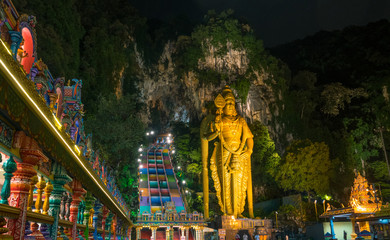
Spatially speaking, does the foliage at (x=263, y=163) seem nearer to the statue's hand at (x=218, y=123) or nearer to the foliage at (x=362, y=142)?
the foliage at (x=362, y=142)

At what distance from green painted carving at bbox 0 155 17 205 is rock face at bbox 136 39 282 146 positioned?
26.4m

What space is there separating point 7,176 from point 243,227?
512 inches

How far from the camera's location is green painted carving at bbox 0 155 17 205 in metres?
2.64

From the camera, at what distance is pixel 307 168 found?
22234mm

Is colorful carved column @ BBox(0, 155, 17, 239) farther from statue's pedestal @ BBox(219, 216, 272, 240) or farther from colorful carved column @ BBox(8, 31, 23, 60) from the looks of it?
statue's pedestal @ BBox(219, 216, 272, 240)

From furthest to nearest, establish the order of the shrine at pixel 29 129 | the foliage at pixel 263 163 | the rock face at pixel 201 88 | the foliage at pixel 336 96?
the rock face at pixel 201 88 < the foliage at pixel 336 96 < the foliage at pixel 263 163 < the shrine at pixel 29 129

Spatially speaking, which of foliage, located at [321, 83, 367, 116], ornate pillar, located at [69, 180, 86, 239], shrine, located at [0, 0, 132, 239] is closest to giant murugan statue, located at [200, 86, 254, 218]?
ornate pillar, located at [69, 180, 86, 239]

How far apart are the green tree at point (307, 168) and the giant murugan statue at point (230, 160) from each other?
739 cm

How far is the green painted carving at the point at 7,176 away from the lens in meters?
2.64

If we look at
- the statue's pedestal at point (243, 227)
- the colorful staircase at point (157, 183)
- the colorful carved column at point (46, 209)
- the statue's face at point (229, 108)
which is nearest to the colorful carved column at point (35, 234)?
the colorful carved column at point (46, 209)

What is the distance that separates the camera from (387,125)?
2512cm

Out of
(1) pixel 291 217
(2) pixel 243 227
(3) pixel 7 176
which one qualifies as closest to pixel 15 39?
(3) pixel 7 176

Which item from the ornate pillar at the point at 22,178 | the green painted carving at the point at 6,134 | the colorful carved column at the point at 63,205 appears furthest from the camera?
the colorful carved column at the point at 63,205

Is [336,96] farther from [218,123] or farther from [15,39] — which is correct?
[15,39]
